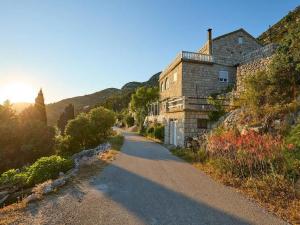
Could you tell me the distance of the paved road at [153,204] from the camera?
5062 mm

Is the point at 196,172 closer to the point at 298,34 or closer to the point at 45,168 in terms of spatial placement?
the point at 45,168

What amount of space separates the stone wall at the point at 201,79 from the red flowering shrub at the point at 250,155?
1525 cm

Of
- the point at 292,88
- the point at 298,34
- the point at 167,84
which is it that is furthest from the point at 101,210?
the point at 167,84

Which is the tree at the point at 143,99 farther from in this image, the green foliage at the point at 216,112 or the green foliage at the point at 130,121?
the green foliage at the point at 216,112

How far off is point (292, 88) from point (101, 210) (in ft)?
40.1

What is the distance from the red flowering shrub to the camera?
787 cm

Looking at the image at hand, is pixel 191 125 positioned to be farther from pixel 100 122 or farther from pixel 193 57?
pixel 193 57

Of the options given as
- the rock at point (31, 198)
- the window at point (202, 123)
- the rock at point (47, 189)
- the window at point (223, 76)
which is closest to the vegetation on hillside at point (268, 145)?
the window at point (202, 123)

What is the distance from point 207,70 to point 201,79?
1.26 meters

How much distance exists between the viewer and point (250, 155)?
8.26 meters

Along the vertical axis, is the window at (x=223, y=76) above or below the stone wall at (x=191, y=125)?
above

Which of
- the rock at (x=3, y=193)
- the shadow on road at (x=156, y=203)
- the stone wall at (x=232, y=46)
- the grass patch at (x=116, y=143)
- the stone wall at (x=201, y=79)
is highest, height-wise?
the stone wall at (x=232, y=46)

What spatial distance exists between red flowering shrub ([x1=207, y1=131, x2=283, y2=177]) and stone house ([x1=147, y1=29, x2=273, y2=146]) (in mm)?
8887

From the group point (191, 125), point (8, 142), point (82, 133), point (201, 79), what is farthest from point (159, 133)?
point (8, 142)
